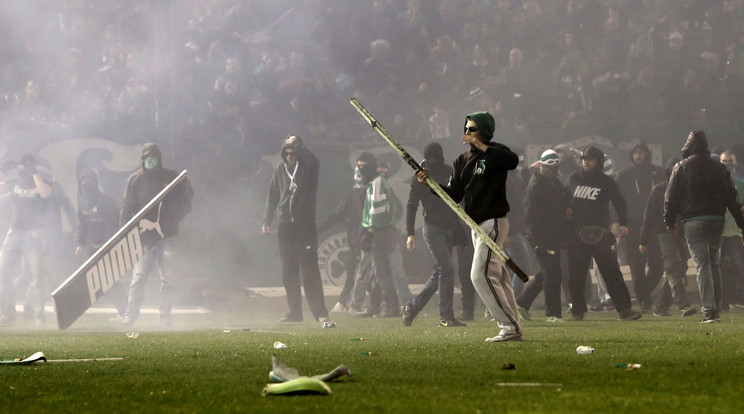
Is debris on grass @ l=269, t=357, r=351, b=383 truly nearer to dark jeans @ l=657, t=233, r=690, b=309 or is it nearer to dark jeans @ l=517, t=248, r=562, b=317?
dark jeans @ l=517, t=248, r=562, b=317

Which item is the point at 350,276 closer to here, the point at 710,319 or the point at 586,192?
the point at 586,192

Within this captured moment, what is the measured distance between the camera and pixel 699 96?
646 inches

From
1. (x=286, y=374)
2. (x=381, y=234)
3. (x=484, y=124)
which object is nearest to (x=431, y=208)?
(x=381, y=234)

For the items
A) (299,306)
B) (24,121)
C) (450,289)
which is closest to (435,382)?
(450,289)

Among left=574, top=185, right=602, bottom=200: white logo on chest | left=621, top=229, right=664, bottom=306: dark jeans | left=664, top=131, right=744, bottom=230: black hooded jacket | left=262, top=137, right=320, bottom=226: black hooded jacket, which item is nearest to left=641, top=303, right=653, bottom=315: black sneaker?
left=621, top=229, right=664, bottom=306: dark jeans

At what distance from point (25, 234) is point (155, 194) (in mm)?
2044

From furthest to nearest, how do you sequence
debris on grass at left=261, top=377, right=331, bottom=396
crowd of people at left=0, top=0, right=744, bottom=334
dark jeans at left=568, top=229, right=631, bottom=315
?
crowd of people at left=0, top=0, right=744, bottom=334 < dark jeans at left=568, top=229, right=631, bottom=315 < debris on grass at left=261, top=377, right=331, bottom=396

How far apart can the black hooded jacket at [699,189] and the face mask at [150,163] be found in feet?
18.7

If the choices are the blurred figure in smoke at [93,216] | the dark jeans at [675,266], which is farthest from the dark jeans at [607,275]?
the blurred figure in smoke at [93,216]

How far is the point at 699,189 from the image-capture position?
1059 cm

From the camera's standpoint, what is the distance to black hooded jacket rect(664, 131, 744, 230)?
416 inches

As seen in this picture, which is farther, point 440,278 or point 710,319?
point 440,278

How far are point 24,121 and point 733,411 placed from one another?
1497cm

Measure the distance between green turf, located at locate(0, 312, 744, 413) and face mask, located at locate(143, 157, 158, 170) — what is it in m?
3.70
